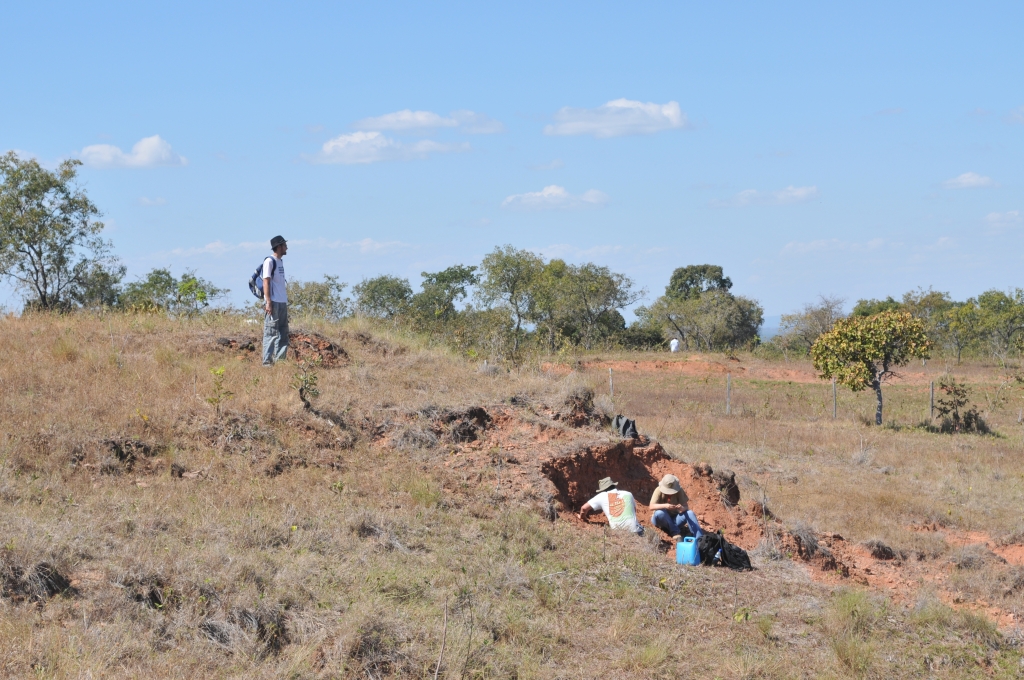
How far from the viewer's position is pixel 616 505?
9.54m

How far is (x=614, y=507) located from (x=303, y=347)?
5531 mm

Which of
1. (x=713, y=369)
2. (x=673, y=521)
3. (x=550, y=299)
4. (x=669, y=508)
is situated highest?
(x=550, y=299)

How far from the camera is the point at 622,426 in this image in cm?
1174

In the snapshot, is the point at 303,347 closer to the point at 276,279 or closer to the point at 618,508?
the point at 276,279

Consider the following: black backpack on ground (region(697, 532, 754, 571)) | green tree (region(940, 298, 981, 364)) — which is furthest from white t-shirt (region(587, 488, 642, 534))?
green tree (region(940, 298, 981, 364))

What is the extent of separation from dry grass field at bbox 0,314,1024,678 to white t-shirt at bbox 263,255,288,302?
0.91 meters

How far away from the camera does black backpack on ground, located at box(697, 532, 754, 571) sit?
8.82m

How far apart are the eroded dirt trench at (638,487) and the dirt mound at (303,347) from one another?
2.73 meters

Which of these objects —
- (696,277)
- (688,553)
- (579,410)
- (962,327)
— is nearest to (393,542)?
(688,553)

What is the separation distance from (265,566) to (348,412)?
382cm

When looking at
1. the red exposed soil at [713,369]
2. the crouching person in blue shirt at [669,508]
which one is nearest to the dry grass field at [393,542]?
the crouching person in blue shirt at [669,508]

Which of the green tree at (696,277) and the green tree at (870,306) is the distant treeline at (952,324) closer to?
the green tree at (870,306)

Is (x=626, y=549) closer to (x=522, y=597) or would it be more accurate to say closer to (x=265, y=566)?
(x=522, y=597)

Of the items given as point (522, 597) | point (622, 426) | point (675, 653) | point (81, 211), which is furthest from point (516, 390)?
point (81, 211)
